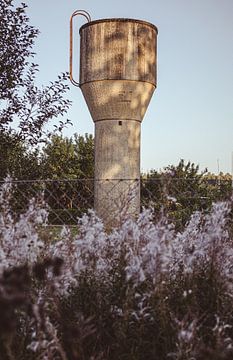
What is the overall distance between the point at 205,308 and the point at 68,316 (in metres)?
0.87

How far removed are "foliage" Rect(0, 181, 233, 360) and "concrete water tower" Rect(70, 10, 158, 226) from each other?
6415mm

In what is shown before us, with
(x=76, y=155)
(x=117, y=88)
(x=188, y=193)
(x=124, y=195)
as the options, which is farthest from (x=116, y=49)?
(x=76, y=155)

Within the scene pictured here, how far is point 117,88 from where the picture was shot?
1027 cm

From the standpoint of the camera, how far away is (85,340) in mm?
3207

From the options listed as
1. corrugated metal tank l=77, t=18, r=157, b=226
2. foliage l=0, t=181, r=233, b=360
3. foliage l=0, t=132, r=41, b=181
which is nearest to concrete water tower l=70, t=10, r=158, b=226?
corrugated metal tank l=77, t=18, r=157, b=226

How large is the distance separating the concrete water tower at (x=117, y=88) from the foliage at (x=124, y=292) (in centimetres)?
641

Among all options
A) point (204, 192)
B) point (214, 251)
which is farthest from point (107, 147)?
point (214, 251)

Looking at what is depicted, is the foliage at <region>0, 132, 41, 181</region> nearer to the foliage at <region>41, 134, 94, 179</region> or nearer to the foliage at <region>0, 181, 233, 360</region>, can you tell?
the foliage at <region>0, 181, 233, 360</region>

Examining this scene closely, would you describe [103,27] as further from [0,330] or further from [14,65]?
[0,330]

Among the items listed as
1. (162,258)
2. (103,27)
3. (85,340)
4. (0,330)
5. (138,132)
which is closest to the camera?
(0,330)

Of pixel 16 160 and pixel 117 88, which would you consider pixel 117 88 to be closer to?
pixel 117 88

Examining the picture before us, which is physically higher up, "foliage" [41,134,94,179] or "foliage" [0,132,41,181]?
"foliage" [41,134,94,179]

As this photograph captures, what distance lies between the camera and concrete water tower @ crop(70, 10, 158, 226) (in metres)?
10.1

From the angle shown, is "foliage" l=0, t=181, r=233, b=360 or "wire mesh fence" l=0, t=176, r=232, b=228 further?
"wire mesh fence" l=0, t=176, r=232, b=228
